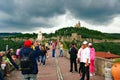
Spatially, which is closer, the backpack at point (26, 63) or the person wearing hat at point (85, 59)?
the backpack at point (26, 63)

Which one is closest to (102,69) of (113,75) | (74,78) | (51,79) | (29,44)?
(74,78)

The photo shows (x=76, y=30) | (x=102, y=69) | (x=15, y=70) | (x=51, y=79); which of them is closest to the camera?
(x=51, y=79)

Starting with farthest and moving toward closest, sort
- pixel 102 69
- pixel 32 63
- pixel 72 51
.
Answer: pixel 72 51 < pixel 102 69 < pixel 32 63

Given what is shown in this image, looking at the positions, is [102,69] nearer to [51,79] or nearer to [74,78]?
[74,78]

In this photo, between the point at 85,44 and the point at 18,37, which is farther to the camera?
the point at 18,37

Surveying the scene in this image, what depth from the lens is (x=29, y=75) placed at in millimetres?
9859

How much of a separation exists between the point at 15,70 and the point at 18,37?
167932 millimetres

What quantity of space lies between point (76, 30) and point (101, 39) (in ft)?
55.5

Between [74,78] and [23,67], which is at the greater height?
[23,67]

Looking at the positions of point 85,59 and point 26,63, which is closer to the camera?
point 26,63

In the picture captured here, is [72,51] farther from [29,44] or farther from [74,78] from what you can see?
[29,44]

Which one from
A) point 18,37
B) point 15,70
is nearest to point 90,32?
point 18,37

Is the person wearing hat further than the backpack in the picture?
Yes

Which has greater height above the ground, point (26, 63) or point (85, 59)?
point (26, 63)
